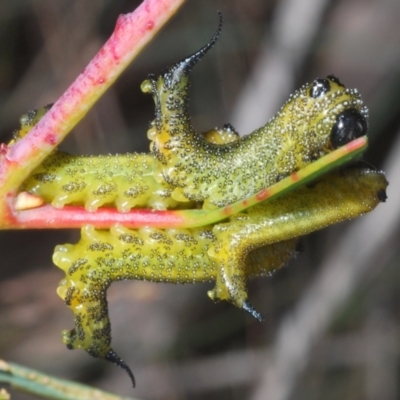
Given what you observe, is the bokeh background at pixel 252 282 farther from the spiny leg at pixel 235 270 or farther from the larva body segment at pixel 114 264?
the larva body segment at pixel 114 264

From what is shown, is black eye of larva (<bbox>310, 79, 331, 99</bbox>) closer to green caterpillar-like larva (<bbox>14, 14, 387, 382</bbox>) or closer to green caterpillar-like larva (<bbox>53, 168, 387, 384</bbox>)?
green caterpillar-like larva (<bbox>14, 14, 387, 382</bbox>)

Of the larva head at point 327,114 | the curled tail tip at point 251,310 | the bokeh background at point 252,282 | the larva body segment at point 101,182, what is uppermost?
the bokeh background at point 252,282

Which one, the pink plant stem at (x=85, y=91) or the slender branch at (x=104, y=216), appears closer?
the pink plant stem at (x=85, y=91)

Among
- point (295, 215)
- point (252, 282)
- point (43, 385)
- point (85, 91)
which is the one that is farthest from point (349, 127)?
point (252, 282)

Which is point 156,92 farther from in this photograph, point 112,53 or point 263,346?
point 263,346

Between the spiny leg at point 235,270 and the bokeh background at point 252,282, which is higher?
the bokeh background at point 252,282

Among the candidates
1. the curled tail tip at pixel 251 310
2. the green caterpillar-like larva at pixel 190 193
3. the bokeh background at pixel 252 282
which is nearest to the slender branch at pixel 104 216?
the green caterpillar-like larva at pixel 190 193

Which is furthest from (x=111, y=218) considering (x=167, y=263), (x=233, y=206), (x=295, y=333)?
(x=295, y=333)
